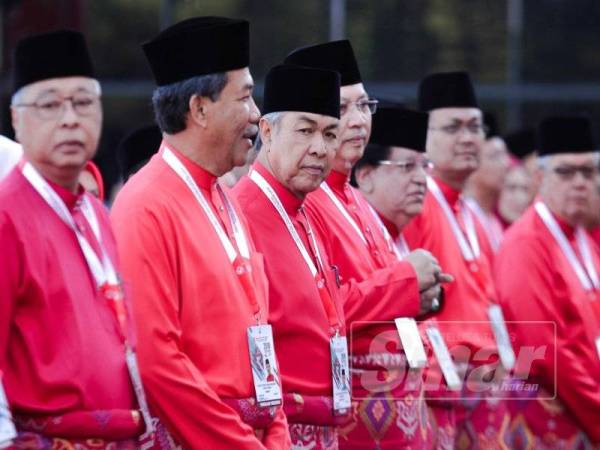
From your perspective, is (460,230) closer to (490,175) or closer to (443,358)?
(443,358)

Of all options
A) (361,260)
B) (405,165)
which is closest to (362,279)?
(361,260)

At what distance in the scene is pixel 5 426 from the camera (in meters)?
4.11

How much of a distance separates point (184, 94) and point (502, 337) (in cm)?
296

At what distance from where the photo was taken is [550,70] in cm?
1376

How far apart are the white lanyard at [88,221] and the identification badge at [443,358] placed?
7.47 feet

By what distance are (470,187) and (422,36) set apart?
264 cm

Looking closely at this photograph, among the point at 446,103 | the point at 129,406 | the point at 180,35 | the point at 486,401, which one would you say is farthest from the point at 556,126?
the point at 129,406

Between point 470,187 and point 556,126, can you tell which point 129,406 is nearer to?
point 556,126

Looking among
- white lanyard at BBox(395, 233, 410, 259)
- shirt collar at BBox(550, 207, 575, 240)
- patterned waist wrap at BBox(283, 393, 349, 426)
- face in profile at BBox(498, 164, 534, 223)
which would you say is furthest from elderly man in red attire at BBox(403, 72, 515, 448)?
face in profile at BBox(498, 164, 534, 223)

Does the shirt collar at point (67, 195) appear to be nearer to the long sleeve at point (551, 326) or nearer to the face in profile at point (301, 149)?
the face in profile at point (301, 149)

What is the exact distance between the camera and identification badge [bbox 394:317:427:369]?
6.00 meters

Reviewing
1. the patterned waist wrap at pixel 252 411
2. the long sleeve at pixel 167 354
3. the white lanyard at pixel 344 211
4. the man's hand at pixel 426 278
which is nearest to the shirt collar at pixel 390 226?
the white lanyard at pixel 344 211

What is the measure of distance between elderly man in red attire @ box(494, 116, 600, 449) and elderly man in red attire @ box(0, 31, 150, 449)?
11.3ft

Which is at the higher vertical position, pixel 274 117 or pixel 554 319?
pixel 274 117
